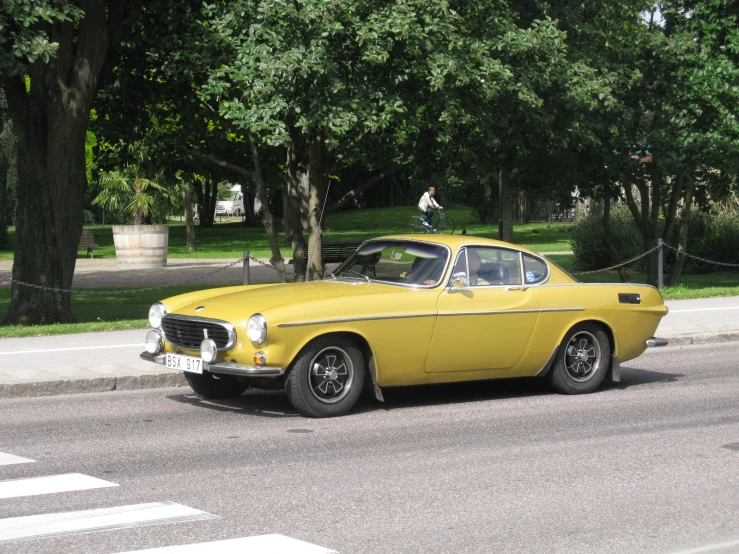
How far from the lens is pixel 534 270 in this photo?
1065 cm

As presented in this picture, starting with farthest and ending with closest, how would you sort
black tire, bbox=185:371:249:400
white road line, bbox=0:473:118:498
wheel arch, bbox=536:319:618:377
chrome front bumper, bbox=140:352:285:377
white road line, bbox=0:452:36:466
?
wheel arch, bbox=536:319:618:377
black tire, bbox=185:371:249:400
chrome front bumper, bbox=140:352:285:377
white road line, bbox=0:452:36:466
white road line, bbox=0:473:118:498

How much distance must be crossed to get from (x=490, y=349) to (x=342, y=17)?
26.7 ft

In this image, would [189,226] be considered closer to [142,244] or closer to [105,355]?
[142,244]

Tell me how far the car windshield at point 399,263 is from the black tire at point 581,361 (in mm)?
1501

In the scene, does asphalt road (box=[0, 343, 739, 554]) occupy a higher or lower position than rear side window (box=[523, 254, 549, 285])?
lower

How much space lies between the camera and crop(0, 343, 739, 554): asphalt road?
5875 millimetres

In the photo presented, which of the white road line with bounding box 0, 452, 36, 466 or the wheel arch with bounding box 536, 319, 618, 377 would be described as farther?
the wheel arch with bounding box 536, 319, 618, 377

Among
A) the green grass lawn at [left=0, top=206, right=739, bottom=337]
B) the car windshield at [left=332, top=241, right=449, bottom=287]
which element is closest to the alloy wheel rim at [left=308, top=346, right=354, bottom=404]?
the car windshield at [left=332, top=241, right=449, bottom=287]

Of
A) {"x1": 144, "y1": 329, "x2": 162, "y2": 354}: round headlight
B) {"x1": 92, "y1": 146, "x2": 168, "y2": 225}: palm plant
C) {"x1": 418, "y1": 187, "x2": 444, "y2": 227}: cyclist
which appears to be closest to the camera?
{"x1": 144, "y1": 329, "x2": 162, "y2": 354}: round headlight

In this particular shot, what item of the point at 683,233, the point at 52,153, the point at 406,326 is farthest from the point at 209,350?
the point at 683,233

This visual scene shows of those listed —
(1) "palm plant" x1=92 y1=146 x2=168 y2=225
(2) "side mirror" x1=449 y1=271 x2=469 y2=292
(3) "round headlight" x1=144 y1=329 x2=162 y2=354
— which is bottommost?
(3) "round headlight" x1=144 y1=329 x2=162 y2=354

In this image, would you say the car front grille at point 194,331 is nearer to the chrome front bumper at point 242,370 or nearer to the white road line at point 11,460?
the chrome front bumper at point 242,370

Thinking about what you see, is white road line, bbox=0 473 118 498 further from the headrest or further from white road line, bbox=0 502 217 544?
the headrest

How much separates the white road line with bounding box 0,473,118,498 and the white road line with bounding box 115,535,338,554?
4.95 feet
